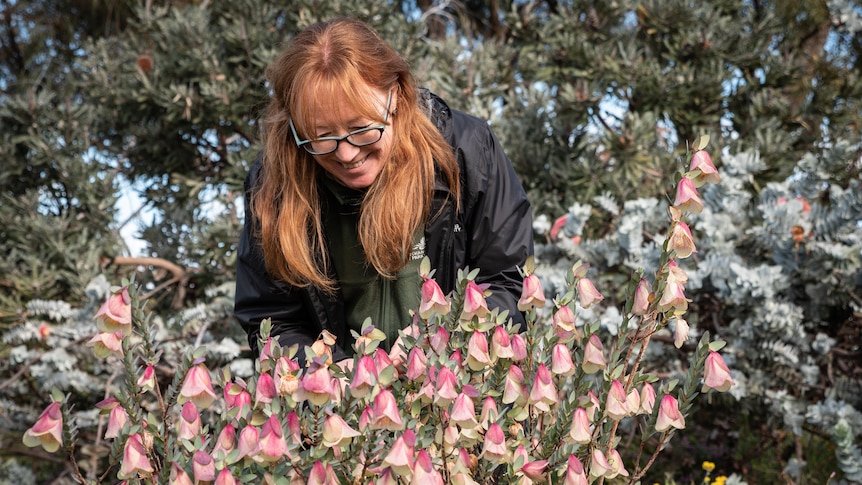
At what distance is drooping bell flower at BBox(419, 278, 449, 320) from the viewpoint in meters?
1.16

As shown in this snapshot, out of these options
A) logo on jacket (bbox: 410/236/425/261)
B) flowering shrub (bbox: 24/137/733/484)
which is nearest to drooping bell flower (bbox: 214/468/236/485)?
flowering shrub (bbox: 24/137/733/484)

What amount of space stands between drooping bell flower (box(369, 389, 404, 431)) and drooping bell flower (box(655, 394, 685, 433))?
0.40m

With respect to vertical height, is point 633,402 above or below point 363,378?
below

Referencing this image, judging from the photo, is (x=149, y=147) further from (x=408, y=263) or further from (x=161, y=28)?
(x=408, y=263)

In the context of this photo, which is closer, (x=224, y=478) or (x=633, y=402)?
(x=224, y=478)

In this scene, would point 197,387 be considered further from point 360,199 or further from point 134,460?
point 360,199

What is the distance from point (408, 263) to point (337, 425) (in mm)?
871

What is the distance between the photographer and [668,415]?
121 cm

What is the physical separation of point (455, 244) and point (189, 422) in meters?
0.84

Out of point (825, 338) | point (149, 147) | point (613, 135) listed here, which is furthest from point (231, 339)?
point (825, 338)

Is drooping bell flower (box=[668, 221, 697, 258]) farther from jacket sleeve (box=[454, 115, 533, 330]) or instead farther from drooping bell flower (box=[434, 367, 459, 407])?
jacket sleeve (box=[454, 115, 533, 330])

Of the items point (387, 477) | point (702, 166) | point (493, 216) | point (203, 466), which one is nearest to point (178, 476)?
point (203, 466)

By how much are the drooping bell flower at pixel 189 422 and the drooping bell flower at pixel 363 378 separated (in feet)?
0.86

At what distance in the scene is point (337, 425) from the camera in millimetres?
1038
